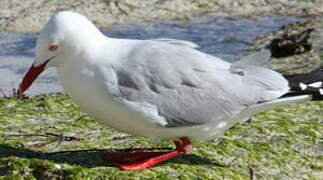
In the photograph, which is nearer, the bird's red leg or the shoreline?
the bird's red leg

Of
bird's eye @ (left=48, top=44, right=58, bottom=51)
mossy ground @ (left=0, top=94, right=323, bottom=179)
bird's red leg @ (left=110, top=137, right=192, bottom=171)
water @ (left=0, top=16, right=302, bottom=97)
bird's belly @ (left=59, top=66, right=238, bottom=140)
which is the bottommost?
water @ (left=0, top=16, right=302, bottom=97)

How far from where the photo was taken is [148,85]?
155 inches

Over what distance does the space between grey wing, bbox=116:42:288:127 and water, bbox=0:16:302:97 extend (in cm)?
404

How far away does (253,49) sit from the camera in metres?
9.48

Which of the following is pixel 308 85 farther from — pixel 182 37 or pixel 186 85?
pixel 182 37

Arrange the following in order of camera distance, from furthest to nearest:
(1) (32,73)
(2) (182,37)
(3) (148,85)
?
(2) (182,37) → (1) (32,73) → (3) (148,85)

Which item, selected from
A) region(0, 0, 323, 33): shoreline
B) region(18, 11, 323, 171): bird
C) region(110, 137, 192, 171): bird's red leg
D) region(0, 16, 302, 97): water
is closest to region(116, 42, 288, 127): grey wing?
region(18, 11, 323, 171): bird

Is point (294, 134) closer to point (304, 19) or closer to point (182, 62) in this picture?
point (182, 62)

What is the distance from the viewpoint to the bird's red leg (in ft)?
13.2

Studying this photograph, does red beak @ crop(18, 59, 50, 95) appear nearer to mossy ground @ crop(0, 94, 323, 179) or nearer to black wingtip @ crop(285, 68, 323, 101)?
mossy ground @ crop(0, 94, 323, 179)

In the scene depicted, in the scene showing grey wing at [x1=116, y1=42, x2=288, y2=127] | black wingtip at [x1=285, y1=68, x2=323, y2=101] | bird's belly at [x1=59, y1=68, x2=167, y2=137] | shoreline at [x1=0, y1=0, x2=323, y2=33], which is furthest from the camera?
shoreline at [x1=0, y1=0, x2=323, y2=33]

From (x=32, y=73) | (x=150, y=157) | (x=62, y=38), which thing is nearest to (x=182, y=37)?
(x=150, y=157)

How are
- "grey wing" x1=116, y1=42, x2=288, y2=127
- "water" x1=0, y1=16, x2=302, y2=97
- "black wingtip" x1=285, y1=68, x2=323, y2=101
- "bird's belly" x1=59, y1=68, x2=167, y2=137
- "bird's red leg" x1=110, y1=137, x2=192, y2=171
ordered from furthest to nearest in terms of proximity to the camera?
"water" x1=0, y1=16, x2=302, y2=97 → "black wingtip" x1=285, y1=68, x2=323, y2=101 → "bird's red leg" x1=110, y1=137, x2=192, y2=171 → "grey wing" x1=116, y1=42, x2=288, y2=127 → "bird's belly" x1=59, y1=68, x2=167, y2=137

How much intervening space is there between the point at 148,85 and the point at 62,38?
1.81 feet
